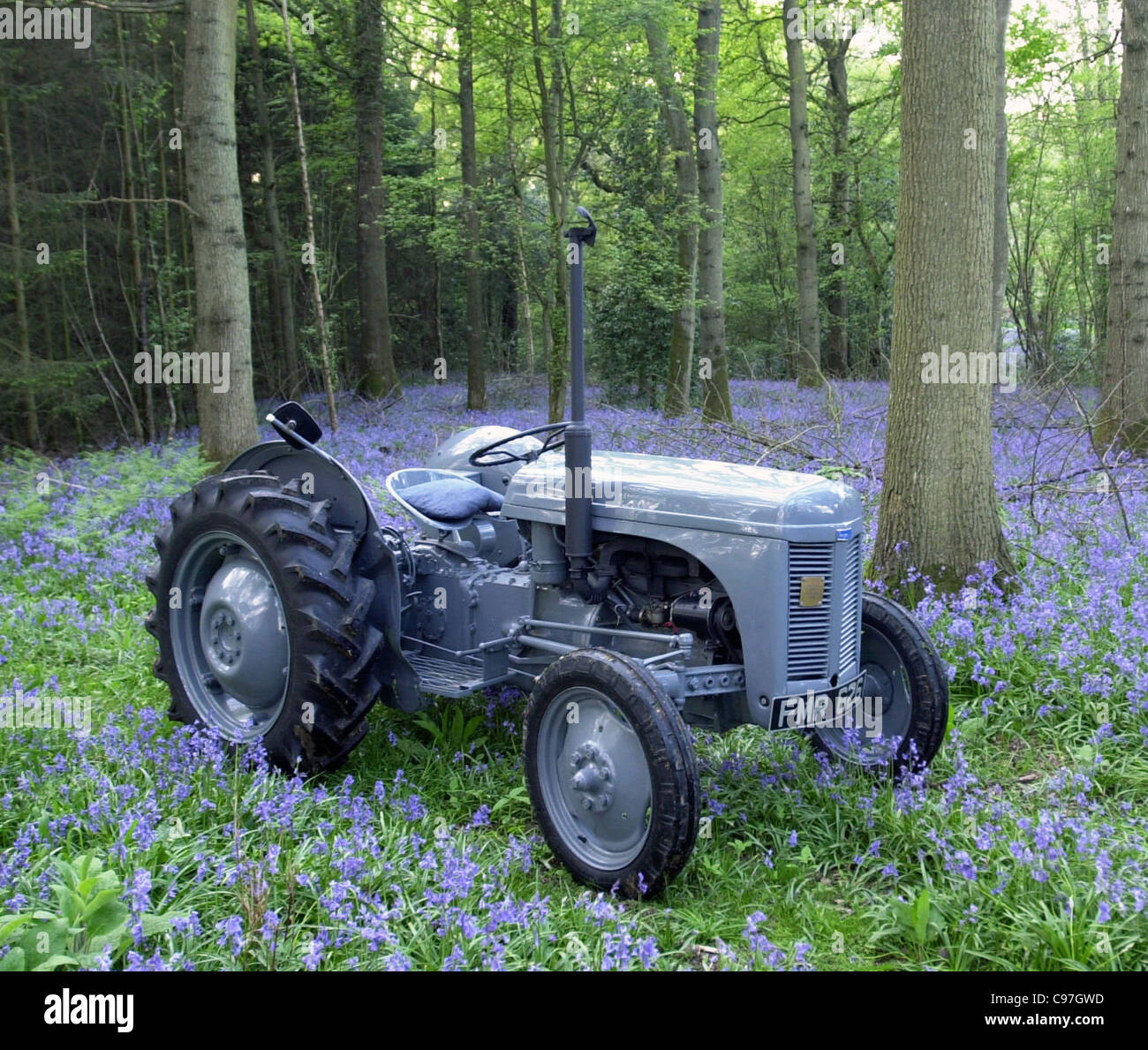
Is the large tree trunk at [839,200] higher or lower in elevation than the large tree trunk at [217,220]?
higher

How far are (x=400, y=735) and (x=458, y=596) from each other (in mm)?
752

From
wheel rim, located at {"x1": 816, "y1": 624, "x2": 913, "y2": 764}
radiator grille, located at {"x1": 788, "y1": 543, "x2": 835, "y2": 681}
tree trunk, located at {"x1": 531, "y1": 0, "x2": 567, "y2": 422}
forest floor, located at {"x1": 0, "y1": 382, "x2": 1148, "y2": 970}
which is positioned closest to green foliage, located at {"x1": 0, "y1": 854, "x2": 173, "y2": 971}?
forest floor, located at {"x1": 0, "y1": 382, "x2": 1148, "y2": 970}

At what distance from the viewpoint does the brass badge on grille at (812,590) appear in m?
3.21

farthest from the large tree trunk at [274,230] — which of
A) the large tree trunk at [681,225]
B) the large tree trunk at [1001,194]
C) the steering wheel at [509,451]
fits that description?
the steering wheel at [509,451]

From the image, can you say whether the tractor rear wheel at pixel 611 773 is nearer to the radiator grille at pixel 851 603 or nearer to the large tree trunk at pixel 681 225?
the radiator grille at pixel 851 603

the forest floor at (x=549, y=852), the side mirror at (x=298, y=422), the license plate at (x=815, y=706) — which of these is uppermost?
the side mirror at (x=298, y=422)

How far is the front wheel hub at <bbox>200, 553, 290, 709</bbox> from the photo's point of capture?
3906mm

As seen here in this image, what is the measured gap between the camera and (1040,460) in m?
8.04

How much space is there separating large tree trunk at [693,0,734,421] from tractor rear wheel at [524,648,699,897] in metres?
9.75

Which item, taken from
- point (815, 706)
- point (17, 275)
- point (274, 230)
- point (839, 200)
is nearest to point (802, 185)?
point (839, 200)

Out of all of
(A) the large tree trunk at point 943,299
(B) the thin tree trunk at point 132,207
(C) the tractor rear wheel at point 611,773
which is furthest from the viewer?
(B) the thin tree trunk at point 132,207

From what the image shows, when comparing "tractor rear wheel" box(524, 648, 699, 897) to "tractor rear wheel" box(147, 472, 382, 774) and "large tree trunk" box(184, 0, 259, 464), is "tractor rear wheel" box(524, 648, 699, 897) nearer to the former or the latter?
"tractor rear wheel" box(147, 472, 382, 774)

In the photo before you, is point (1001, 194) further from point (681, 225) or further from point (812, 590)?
point (812, 590)

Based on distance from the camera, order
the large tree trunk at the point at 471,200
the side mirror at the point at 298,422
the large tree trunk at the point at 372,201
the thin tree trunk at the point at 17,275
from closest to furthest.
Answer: the side mirror at the point at 298,422
the thin tree trunk at the point at 17,275
the large tree trunk at the point at 471,200
the large tree trunk at the point at 372,201
